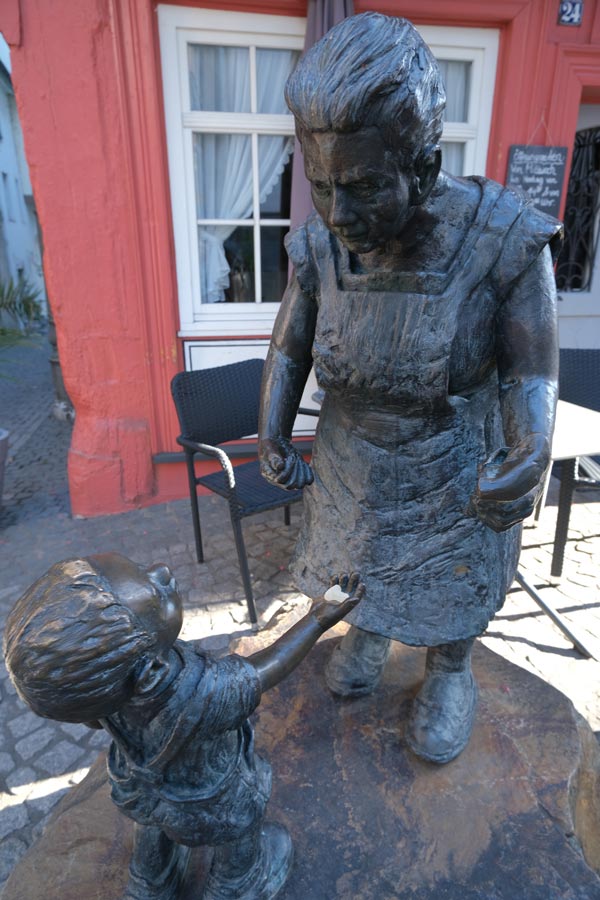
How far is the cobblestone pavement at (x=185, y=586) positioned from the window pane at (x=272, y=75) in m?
2.92

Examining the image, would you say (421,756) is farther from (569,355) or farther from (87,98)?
(87,98)

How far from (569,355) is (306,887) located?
11.6ft

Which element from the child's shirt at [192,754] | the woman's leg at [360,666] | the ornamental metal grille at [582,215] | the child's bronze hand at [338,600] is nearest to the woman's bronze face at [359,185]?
the child's bronze hand at [338,600]

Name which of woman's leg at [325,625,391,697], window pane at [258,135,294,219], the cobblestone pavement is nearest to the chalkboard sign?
window pane at [258,135,294,219]

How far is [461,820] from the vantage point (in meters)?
1.49

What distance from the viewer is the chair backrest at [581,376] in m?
3.84

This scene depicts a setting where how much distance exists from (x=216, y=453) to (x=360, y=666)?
167cm

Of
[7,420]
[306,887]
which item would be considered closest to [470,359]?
[306,887]

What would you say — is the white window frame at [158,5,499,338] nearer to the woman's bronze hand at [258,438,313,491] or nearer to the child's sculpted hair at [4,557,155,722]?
the woman's bronze hand at [258,438,313,491]

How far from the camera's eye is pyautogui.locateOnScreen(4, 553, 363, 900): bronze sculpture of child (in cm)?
87

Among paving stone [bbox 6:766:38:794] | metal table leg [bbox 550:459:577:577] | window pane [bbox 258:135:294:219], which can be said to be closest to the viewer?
paving stone [bbox 6:766:38:794]

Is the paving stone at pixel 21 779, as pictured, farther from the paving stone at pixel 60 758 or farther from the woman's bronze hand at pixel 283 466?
the woman's bronze hand at pixel 283 466

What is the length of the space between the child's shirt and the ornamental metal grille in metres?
5.24

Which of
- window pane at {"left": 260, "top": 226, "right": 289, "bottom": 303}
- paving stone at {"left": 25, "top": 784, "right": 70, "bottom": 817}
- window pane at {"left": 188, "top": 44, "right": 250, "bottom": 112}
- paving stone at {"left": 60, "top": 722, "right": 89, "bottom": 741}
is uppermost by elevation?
window pane at {"left": 188, "top": 44, "right": 250, "bottom": 112}
